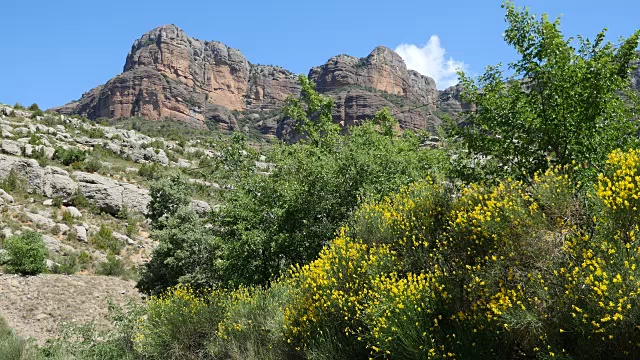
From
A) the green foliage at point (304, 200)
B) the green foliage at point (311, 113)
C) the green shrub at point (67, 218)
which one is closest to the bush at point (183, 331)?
the green foliage at point (304, 200)

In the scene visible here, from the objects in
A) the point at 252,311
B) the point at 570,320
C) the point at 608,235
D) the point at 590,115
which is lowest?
the point at 252,311

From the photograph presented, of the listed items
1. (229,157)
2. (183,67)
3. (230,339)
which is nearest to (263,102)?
(183,67)

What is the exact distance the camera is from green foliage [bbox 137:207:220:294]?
1778 cm

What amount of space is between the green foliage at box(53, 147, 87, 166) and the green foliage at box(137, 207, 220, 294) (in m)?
16.8

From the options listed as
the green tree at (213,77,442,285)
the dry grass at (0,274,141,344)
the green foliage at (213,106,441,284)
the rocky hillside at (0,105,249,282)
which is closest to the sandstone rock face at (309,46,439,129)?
the rocky hillside at (0,105,249,282)

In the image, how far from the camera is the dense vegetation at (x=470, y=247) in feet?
15.6

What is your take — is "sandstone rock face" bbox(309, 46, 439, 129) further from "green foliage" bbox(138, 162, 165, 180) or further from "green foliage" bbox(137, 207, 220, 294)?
"green foliage" bbox(137, 207, 220, 294)

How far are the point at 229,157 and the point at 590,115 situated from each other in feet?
45.1

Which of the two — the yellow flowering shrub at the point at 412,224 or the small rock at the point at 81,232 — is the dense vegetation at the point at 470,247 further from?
the small rock at the point at 81,232

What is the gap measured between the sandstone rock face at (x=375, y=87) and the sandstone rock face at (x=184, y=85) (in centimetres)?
1431

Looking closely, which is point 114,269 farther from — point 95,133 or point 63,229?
point 95,133

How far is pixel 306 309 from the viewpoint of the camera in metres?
8.01

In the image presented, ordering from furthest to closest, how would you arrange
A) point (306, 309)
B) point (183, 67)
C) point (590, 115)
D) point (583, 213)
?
point (183, 67), point (306, 309), point (590, 115), point (583, 213)

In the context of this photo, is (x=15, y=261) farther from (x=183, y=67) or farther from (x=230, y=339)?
(x=183, y=67)
